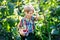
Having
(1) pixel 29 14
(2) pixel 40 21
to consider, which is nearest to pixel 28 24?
(1) pixel 29 14

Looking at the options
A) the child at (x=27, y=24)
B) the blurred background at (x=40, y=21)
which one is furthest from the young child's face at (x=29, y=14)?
the blurred background at (x=40, y=21)

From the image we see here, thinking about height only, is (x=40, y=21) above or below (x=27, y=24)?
above

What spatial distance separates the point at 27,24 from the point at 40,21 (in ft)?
0.98

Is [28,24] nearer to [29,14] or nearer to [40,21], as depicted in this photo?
[29,14]

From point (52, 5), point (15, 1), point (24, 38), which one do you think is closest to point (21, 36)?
point (24, 38)

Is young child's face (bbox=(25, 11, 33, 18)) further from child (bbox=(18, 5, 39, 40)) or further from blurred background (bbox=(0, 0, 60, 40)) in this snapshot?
blurred background (bbox=(0, 0, 60, 40))

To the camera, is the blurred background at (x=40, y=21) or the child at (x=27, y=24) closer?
the blurred background at (x=40, y=21)

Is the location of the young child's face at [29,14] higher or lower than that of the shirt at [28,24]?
higher

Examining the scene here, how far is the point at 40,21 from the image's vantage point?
3.90 meters

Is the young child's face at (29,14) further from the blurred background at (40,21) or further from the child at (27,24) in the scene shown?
the blurred background at (40,21)

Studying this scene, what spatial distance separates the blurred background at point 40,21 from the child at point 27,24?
85mm

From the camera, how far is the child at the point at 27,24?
404 cm

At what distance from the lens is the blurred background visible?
375 centimetres

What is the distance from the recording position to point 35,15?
4.19m
